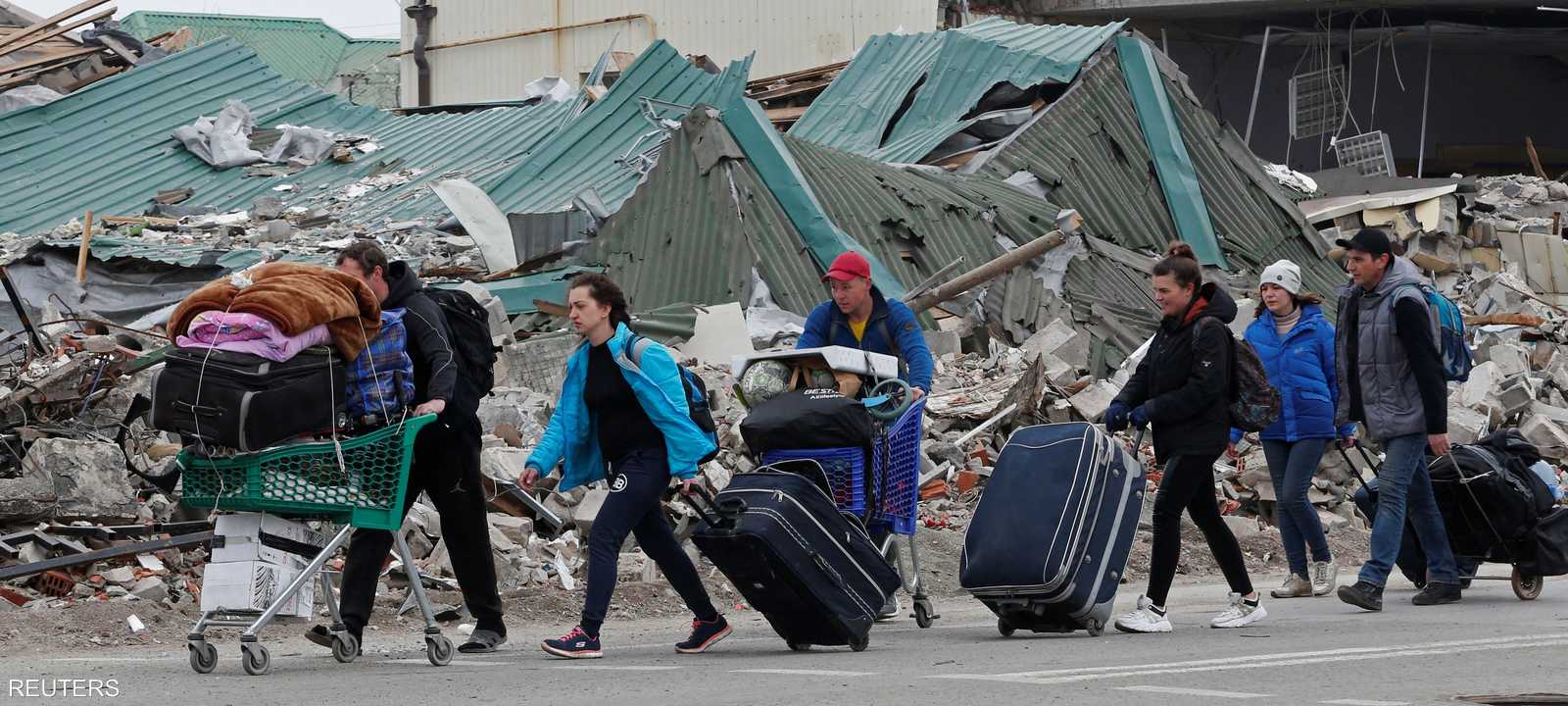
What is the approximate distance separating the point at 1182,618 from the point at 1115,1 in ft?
90.1

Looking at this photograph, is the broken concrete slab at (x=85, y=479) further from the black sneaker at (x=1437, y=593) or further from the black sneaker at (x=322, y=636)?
the black sneaker at (x=1437, y=593)

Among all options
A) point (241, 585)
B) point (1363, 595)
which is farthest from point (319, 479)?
point (1363, 595)

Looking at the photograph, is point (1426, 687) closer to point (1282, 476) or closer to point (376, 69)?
point (1282, 476)

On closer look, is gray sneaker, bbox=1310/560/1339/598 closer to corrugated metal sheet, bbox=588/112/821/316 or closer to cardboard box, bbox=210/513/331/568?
cardboard box, bbox=210/513/331/568

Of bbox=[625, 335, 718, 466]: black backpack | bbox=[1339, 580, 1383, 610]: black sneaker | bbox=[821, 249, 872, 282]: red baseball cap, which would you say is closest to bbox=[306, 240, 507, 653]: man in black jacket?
bbox=[625, 335, 718, 466]: black backpack

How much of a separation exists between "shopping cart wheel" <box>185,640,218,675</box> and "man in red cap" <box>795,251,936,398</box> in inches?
122

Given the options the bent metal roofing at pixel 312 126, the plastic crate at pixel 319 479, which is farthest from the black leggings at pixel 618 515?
the bent metal roofing at pixel 312 126

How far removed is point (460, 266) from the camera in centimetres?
1723

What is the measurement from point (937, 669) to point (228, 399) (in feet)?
9.21

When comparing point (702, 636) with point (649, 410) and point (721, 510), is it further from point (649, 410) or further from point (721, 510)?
point (649, 410)

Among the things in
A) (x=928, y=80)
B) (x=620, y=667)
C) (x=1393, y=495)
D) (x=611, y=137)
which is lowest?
(x=620, y=667)

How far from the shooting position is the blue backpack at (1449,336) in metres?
8.91

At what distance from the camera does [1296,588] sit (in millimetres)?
9680

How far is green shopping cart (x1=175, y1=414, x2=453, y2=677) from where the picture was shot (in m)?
6.60
